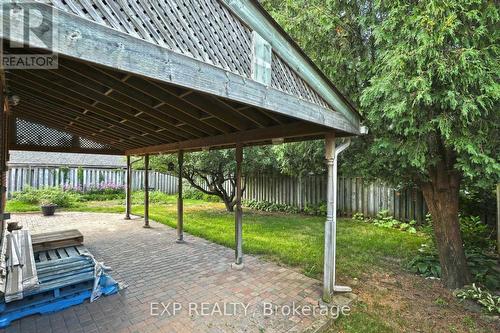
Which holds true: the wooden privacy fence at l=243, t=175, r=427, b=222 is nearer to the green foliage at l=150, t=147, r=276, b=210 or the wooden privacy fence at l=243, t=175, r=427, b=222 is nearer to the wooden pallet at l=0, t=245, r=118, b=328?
the green foliage at l=150, t=147, r=276, b=210

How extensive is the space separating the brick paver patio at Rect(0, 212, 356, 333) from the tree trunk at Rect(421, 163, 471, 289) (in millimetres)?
1918

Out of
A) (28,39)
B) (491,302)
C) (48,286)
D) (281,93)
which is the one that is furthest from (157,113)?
(491,302)

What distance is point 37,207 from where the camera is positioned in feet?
33.6

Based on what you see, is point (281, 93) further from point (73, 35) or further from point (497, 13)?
point (497, 13)

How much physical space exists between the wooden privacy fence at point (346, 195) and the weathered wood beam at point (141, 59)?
4.96 meters

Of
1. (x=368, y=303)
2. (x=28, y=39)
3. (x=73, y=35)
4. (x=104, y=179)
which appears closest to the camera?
(x=28, y=39)

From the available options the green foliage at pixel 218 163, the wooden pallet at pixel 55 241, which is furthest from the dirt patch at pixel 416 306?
the green foliage at pixel 218 163

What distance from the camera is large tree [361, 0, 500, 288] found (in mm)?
2643

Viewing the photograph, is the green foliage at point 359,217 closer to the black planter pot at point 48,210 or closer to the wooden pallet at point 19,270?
the wooden pallet at point 19,270

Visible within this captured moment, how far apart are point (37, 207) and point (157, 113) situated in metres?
9.41

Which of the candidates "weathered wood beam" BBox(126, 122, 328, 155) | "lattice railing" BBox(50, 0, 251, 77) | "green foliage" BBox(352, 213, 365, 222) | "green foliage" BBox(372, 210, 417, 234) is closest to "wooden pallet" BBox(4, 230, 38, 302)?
"lattice railing" BBox(50, 0, 251, 77)

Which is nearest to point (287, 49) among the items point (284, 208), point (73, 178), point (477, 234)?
point (477, 234)

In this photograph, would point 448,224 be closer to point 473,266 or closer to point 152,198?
point 473,266

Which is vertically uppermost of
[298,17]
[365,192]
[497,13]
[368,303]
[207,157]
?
[298,17]
